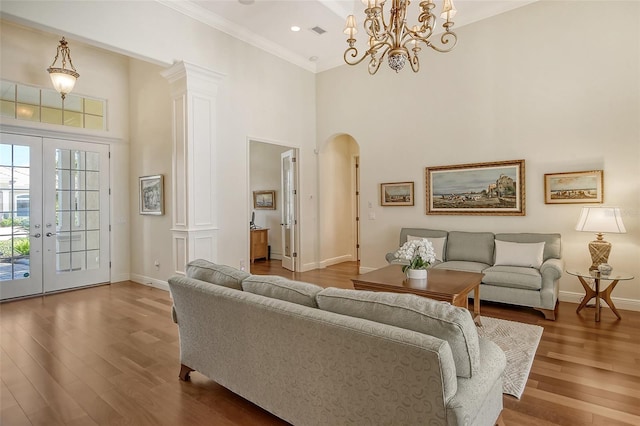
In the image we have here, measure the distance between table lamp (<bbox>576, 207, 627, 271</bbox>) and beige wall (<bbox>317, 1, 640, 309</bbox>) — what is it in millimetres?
382

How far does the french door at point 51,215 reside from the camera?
16.1ft

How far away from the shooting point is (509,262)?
441 centimetres

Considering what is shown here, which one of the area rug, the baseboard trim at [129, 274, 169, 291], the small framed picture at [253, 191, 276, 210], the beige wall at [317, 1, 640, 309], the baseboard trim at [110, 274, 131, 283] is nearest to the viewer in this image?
the area rug

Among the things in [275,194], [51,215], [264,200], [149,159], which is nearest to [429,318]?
[149,159]

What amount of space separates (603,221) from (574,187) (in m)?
0.76

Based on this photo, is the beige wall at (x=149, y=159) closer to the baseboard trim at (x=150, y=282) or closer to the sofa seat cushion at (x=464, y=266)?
the baseboard trim at (x=150, y=282)

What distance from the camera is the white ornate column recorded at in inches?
185

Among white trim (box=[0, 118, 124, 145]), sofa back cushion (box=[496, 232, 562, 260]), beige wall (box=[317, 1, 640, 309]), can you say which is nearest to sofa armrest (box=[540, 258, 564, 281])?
sofa back cushion (box=[496, 232, 562, 260])

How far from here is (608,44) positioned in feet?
13.6

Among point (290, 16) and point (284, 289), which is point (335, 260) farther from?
point (284, 289)

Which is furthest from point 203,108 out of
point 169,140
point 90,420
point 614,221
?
point 614,221

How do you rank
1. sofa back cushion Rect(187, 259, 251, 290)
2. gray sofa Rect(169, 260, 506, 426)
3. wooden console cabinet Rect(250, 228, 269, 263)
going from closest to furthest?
gray sofa Rect(169, 260, 506, 426) → sofa back cushion Rect(187, 259, 251, 290) → wooden console cabinet Rect(250, 228, 269, 263)

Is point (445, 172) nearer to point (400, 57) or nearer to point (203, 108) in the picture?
point (400, 57)

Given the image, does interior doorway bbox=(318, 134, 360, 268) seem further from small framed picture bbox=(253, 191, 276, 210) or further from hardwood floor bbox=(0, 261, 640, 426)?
hardwood floor bbox=(0, 261, 640, 426)
